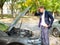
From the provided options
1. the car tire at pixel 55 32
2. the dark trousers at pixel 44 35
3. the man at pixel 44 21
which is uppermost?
the man at pixel 44 21

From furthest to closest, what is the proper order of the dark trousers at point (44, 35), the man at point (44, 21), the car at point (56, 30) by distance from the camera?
the car at point (56, 30) < the dark trousers at point (44, 35) < the man at point (44, 21)

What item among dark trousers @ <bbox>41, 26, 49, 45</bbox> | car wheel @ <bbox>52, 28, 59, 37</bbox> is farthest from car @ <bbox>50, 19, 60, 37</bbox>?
dark trousers @ <bbox>41, 26, 49, 45</bbox>

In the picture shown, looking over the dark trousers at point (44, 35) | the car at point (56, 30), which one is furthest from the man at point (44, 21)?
the car at point (56, 30)

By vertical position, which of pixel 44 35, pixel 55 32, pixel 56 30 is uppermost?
pixel 44 35

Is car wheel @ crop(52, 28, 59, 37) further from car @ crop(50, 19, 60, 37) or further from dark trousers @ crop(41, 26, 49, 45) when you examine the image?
dark trousers @ crop(41, 26, 49, 45)

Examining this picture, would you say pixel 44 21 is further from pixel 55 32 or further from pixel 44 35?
pixel 55 32

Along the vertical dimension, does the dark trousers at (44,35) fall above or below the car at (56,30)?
above

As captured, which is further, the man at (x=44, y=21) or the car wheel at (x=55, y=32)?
the car wheel at (x=55, y=32)

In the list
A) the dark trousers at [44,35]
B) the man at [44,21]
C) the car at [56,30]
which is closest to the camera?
the man at [44,21]

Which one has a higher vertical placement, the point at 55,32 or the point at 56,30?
the point at 56,30

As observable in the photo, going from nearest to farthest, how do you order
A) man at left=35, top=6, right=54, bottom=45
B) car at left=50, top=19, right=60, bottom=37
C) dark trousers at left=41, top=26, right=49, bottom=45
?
man at left=35, top=6, right=54, bottom=45
dark trousers at left=41, top=26, right=49, bottom=45
car at left=50, top=19, right=60, bottom=37

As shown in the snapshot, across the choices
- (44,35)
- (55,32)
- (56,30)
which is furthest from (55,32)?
(44,35)

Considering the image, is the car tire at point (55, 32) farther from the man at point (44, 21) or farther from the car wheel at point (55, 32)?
the man at point (44, 21)

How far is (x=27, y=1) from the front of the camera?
39.7 meters
